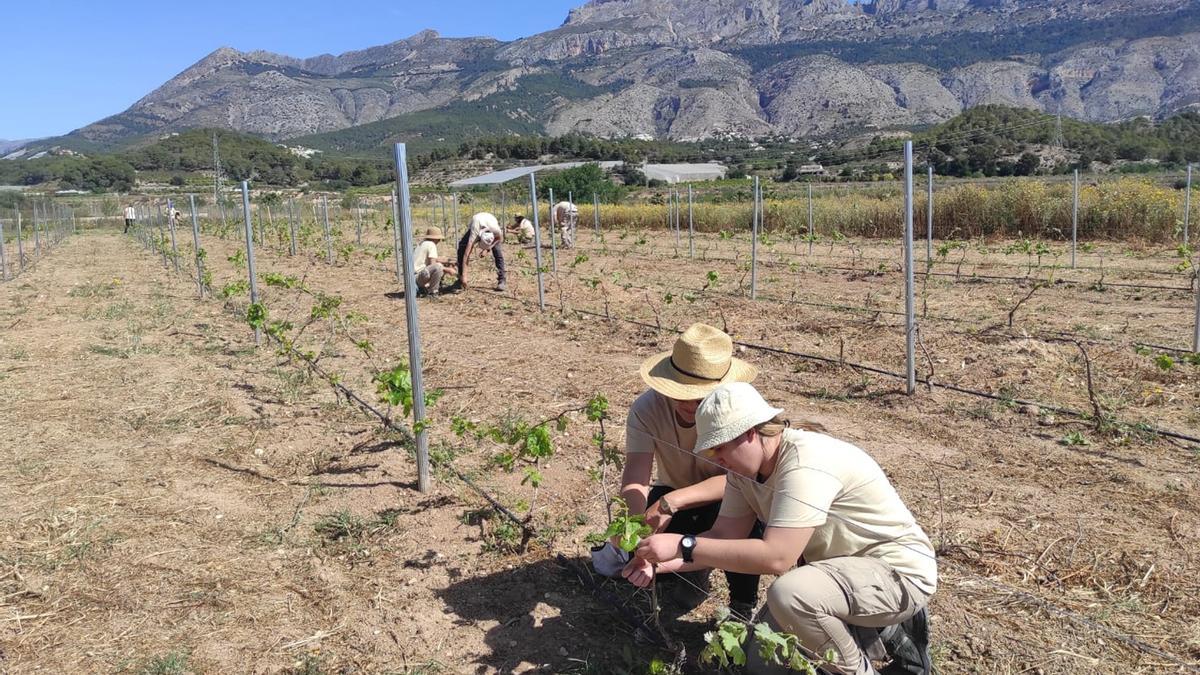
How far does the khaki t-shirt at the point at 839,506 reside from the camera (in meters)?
2.08

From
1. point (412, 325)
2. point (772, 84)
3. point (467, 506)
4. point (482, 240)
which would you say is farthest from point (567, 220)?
point (772, 84)


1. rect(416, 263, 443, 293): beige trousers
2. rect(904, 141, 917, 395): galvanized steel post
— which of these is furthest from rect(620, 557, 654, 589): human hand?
rect(416, 263, 443, 293): beige trousers

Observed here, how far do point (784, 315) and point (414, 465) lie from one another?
504cm

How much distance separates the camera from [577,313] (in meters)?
8.79

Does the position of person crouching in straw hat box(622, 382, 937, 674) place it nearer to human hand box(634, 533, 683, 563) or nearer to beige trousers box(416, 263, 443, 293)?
human hand box(634, 533, 683, 563)

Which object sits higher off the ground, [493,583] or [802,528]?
[802,528]

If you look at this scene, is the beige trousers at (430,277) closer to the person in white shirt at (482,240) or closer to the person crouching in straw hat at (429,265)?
the person crouching in straw hat at (429,265)

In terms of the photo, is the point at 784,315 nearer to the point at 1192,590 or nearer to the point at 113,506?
the point at 1192,590

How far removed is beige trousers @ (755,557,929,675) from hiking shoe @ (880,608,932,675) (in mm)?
87

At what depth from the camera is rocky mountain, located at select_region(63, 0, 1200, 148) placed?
12031cm

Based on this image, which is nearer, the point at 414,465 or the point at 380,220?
the point at 414,465

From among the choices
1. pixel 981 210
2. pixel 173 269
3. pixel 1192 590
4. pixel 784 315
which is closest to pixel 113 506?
pixel 1192 590

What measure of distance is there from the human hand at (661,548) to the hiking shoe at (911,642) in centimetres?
62

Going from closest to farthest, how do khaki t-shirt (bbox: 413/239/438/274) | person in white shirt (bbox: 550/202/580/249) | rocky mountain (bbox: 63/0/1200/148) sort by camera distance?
khaki t-shirt (bbox: 413/239/438/274) < person in white shirt (bbox: 550/202/580/249) < rocky mountain (bbox: 63/0/1200/148)
